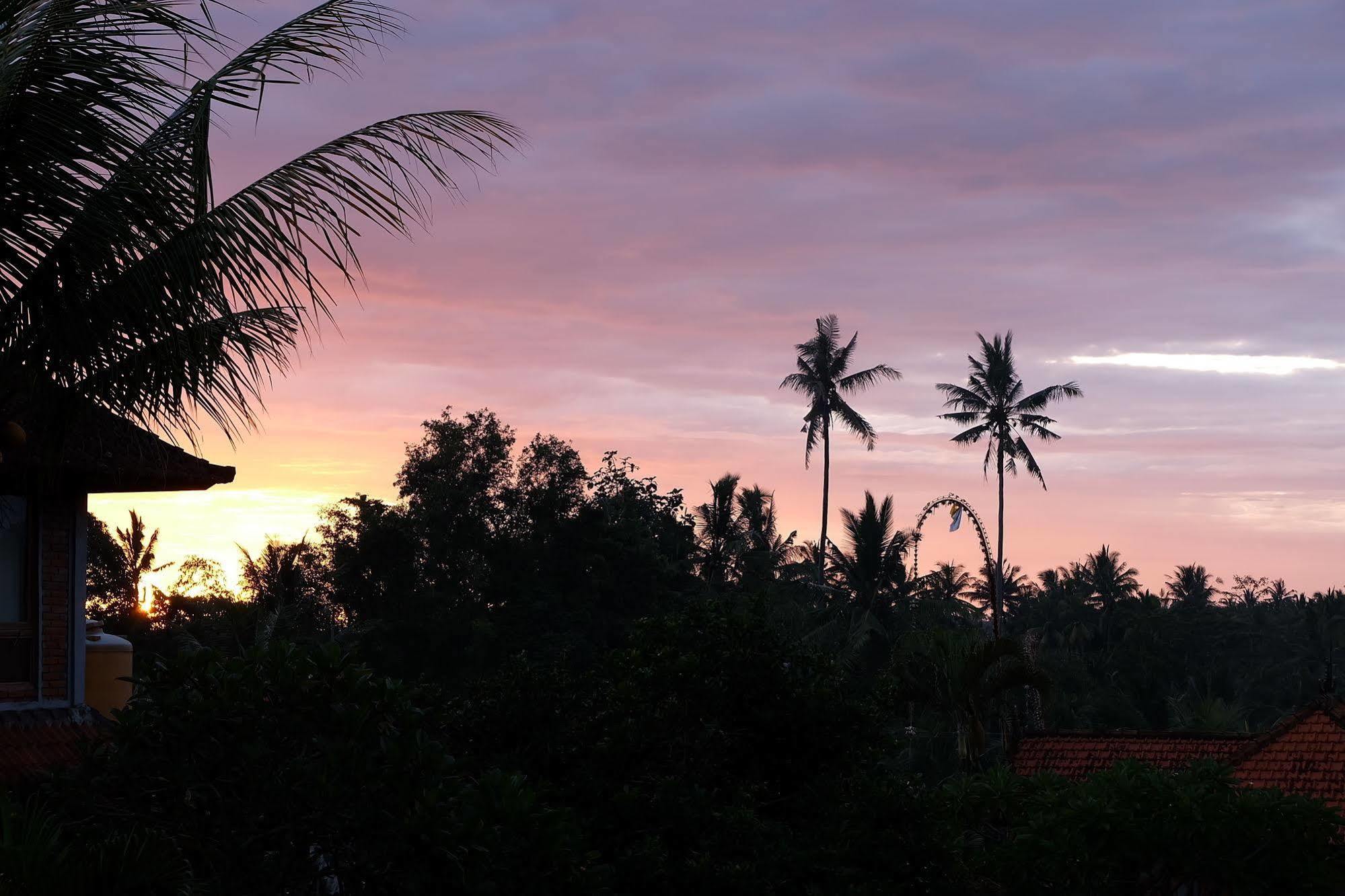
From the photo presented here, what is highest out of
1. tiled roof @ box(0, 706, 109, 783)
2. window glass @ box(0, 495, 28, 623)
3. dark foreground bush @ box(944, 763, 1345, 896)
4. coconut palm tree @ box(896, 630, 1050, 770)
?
window glass @ box(0, 495, 28, 623)

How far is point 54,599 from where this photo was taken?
12406mm

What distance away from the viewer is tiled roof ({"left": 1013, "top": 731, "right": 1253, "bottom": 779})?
24.0 meters

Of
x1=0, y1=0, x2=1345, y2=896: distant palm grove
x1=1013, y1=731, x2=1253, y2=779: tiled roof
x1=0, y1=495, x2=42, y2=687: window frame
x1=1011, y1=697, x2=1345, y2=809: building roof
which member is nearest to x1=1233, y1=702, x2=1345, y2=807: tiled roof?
x1=1011, y1=697, x2=1345, y2=809: building roof

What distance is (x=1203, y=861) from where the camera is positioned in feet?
51.0

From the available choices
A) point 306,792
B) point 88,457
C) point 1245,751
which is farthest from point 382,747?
point 1245,751

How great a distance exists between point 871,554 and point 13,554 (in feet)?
124

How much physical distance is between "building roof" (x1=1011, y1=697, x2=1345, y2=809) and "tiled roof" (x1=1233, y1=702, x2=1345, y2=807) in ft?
0.04

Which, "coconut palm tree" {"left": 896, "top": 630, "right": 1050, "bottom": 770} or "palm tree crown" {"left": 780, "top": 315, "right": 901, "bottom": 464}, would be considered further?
"palm tree crown" {"left": 780, "top": 315, "right": 901, "bottom": 464}

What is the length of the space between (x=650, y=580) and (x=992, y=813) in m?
25.3

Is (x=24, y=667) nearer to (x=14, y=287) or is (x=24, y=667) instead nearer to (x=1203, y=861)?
(x=14, y=287)

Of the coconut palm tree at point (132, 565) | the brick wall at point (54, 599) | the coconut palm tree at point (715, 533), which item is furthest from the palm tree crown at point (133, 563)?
the brick wall at point (54, 599)

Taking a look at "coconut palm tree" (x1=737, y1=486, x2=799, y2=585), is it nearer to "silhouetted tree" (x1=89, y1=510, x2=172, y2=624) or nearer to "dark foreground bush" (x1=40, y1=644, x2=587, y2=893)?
"silhouetted tree" (x1=89, y1=510, x2=172, y2=624)

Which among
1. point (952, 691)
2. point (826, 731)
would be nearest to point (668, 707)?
point (826, 731)

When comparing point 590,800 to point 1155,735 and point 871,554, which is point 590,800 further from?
point 871,554
